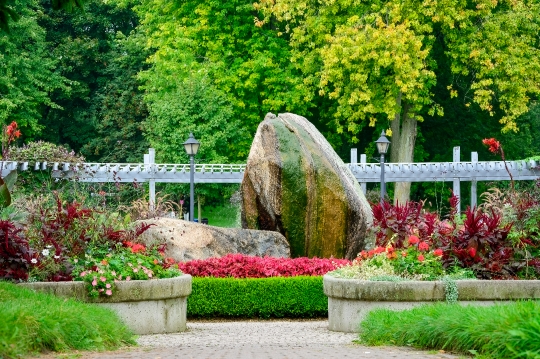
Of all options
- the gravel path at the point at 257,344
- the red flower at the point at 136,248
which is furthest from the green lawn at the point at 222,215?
the red flower at the point at 136,248

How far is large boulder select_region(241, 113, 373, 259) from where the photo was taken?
53.2 feet

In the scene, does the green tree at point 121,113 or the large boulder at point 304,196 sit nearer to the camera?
the large boulder at point 304,196

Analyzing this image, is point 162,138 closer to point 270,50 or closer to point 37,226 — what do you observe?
point 270,50

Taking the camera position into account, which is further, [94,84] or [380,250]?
[94,84]

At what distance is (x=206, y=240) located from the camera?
15.9m

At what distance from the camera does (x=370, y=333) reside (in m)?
9.52

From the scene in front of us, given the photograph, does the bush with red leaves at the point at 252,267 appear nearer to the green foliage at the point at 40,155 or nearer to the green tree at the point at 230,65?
the green foliage at the point at 40,155

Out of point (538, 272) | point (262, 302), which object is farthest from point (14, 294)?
point (538, 272)

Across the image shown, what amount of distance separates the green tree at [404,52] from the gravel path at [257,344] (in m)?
17.0

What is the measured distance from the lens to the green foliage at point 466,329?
6.42m

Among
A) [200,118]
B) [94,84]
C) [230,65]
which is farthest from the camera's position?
[94,84]

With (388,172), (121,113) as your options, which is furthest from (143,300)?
(121,113)

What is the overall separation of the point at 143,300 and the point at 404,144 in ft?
71.3

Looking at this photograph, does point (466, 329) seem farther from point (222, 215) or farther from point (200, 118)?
point (222, 215)
